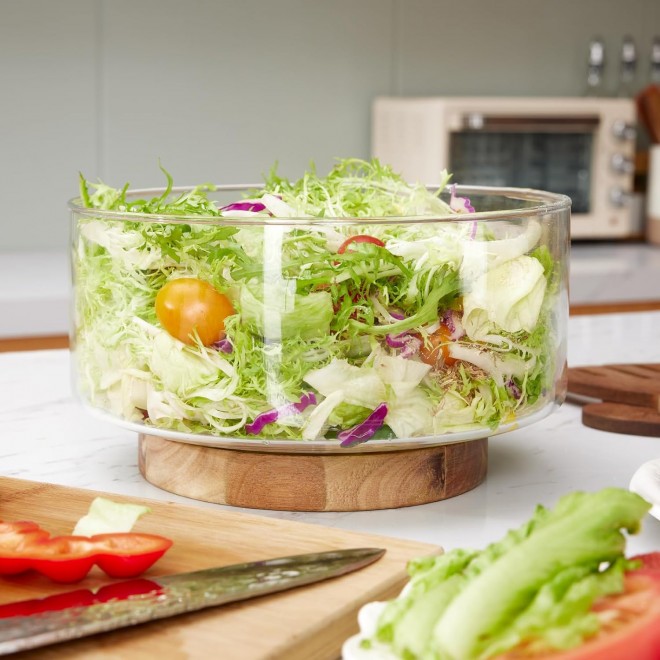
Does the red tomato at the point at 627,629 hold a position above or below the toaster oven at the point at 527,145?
below

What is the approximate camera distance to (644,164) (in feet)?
11.4

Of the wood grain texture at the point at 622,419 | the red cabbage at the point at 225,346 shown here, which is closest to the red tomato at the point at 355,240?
the red cabbage at the point at 225,346

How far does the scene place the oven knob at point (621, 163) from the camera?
305cm

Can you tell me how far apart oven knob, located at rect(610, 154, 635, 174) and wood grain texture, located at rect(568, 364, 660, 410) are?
70.8 inches

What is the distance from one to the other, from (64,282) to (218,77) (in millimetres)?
893

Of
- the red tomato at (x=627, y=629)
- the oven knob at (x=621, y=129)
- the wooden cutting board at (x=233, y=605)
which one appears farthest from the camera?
the oven knob at (x=621, y=129)

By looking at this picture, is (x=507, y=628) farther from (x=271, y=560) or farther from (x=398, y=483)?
(x=398, y=483)

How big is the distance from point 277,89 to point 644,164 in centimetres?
117

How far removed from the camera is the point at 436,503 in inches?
36.5

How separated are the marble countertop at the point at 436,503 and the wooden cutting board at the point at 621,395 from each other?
0.01m

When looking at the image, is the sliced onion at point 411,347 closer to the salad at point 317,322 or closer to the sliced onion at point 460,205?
the salad at point 317,322

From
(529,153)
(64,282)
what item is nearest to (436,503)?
(64,282)

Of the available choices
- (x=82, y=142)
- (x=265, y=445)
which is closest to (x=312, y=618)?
(x=265, y=445)

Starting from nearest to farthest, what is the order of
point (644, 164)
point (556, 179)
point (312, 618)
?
point (312, 618) → point (556, 179) → point (644, 164)
